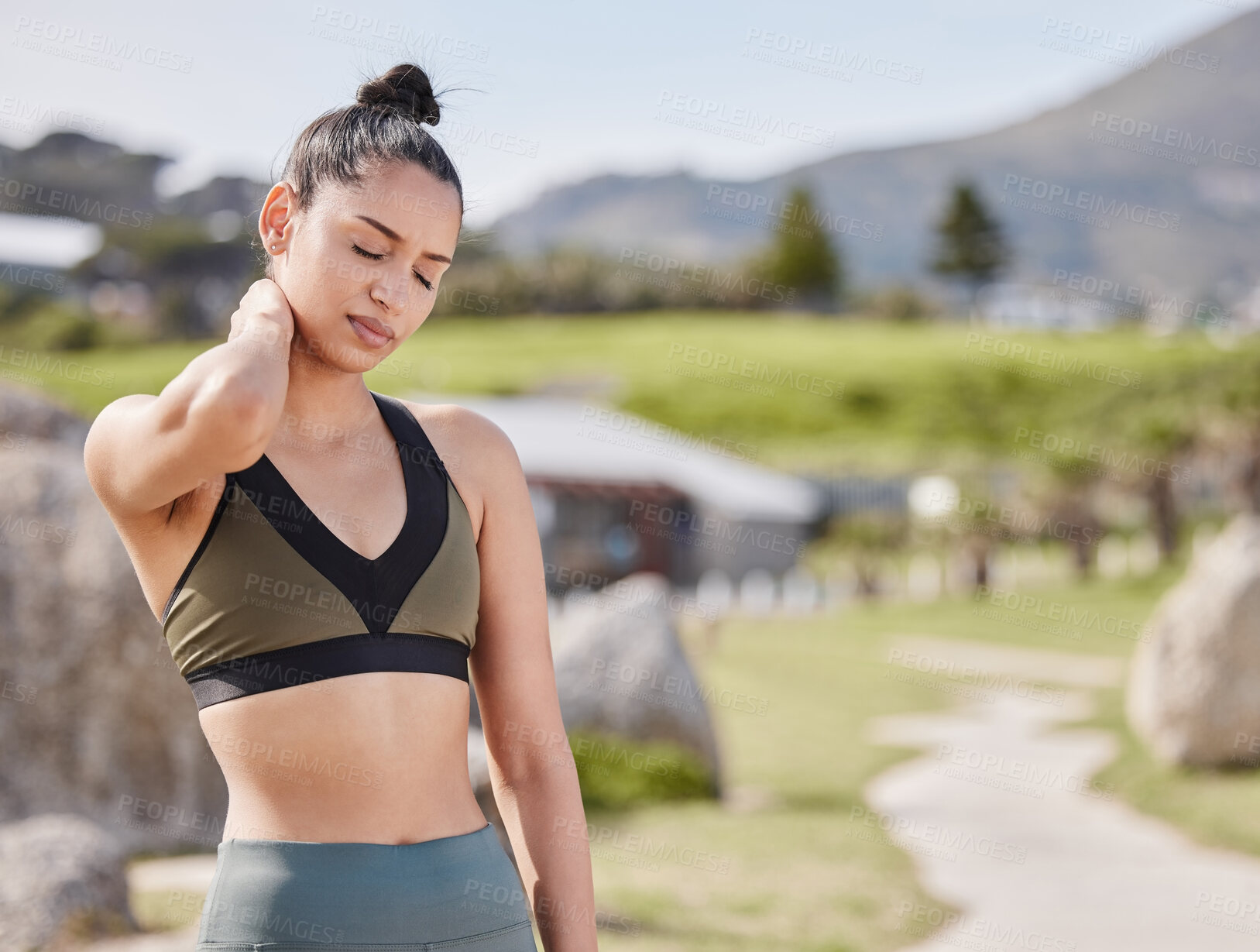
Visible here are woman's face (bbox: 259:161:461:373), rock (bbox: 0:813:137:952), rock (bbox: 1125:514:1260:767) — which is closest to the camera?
woman's face (bbox: 259:161:461:373)

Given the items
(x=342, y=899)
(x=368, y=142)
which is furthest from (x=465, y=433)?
(x=342, y=899)

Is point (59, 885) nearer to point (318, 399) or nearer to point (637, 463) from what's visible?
point (318, 399)

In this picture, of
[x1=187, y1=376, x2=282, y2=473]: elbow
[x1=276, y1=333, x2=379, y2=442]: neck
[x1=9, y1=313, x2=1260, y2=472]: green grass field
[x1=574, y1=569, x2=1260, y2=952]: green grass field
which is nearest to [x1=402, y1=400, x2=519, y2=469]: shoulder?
[x1=276, y1=333, x2=379, y2=442]: neck

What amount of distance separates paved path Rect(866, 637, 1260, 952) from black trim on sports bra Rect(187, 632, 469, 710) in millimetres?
5063

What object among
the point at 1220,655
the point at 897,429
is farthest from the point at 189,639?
the point at 897,429

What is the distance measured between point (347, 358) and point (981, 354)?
48118 mm

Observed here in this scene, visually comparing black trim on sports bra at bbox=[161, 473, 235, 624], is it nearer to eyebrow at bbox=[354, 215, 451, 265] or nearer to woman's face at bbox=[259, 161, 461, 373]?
woman's face at bbox=[259, 161, 461, 373]

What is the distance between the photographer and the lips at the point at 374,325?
1.65 metres

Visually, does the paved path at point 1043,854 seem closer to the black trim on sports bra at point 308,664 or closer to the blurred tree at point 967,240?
the black trim on sports bra at point 308,664

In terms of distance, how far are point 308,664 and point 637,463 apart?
23.7 m

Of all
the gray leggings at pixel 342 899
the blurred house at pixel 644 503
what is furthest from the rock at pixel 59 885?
the blurred house at pixel 644 503

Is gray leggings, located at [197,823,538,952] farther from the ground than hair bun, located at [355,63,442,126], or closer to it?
closer to it

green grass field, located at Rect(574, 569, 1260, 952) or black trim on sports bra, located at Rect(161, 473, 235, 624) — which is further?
green grass field, located at Rect(574, 569, 1260, 952)

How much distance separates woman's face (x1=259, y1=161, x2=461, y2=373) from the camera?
1.65 metres
